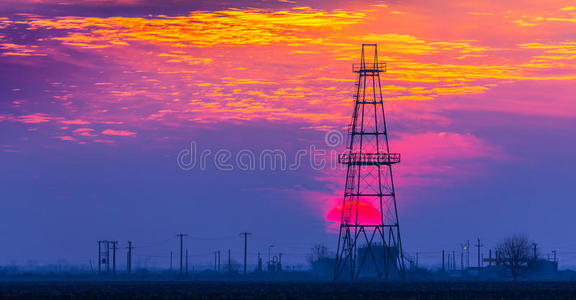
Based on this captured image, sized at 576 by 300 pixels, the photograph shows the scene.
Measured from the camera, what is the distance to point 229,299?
194 feet

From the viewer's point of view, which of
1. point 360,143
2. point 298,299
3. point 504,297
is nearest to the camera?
point 298,299

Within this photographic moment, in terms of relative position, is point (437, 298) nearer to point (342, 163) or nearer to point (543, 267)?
point (342, 163)

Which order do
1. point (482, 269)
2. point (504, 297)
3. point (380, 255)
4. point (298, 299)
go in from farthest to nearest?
1. point (482, 269)
2. point (380, 255)
3. point (504, 297)
4. point (298, 299)

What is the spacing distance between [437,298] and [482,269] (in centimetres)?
13268

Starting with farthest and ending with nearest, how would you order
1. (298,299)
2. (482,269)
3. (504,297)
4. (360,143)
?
(482,269) → (360,143) → (504,297) → (298,299)

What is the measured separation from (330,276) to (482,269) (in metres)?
38.1

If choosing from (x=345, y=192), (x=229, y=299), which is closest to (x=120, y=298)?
(x=229, y=299)

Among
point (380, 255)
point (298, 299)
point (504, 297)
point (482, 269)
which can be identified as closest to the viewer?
point (298, 299)

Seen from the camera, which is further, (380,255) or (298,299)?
(380,255)

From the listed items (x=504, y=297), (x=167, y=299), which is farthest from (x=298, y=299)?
(x=504, y=297)

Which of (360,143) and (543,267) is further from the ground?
(360,143)

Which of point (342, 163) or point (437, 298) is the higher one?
point (342, 163)

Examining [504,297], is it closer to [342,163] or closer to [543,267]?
[342,163]

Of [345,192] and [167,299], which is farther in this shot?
[345,192]
